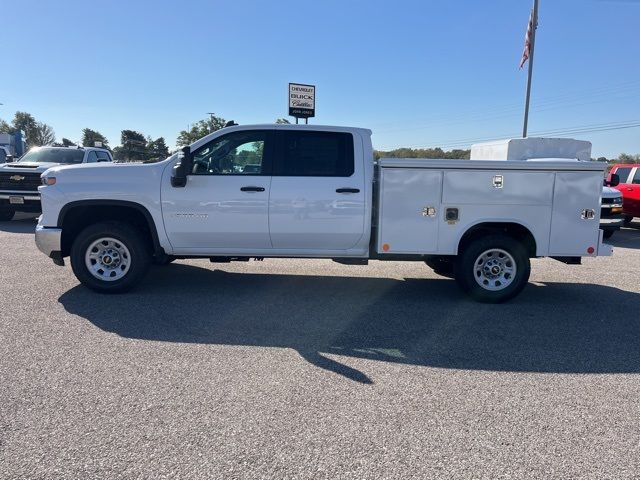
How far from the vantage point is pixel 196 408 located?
132 inches

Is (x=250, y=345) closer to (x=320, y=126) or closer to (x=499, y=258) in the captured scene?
(x=320, y=126)

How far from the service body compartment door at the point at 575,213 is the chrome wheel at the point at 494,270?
0.54 m

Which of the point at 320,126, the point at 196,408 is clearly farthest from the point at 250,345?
the point at 320,126

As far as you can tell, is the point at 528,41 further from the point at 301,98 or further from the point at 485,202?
the point at 485,202

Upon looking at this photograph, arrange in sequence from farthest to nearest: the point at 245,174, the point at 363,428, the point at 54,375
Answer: the point at 245,174 < the point at 54,375 < the point at 363,428

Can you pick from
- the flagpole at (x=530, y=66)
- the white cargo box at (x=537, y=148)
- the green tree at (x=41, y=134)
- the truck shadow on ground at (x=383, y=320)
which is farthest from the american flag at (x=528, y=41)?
the green tree at (x=41, y=134)

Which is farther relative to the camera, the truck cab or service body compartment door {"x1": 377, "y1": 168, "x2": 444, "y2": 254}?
the truck cab

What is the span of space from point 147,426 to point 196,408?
13.9 inches

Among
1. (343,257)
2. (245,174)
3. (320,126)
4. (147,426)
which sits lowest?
(147,426)

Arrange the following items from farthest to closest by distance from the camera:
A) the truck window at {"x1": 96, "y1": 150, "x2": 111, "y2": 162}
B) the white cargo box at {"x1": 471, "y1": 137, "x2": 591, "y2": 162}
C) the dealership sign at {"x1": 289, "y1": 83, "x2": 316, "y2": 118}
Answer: the dealership sign at {"x1": 289, "y1": 83, "x2": 316, "y2": 118}
the truck window at {"x1": 96, "y1": 150, "x2": 111, "y2": 162}
the white cargo box at {"x1": 471, "y1": 137, "x2": 591, "y2": 162}

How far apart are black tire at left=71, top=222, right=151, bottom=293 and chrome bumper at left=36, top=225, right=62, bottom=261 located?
18 centimetres

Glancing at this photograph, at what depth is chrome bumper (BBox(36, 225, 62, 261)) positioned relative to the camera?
234 inches

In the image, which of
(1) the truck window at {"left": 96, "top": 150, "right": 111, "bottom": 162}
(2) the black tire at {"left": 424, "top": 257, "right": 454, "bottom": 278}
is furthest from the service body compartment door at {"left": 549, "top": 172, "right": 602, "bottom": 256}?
(1) the truck window at {"left": 96, "top": 150, "right": 111, "bottom": 162}

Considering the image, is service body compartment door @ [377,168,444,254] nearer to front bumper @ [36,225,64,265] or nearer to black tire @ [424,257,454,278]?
black tire @ [424,257,454,278]
